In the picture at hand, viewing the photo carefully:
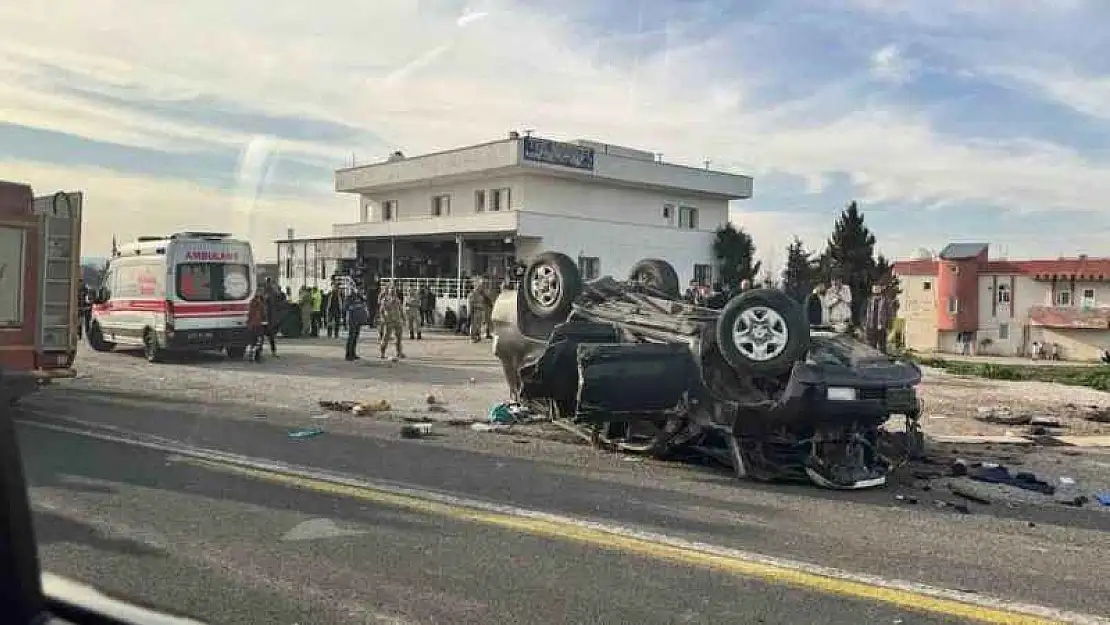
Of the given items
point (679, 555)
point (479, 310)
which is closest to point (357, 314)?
point (479, 310)

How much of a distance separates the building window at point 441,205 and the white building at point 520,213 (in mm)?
45

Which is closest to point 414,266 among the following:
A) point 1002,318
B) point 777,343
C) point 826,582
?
point 1002,318

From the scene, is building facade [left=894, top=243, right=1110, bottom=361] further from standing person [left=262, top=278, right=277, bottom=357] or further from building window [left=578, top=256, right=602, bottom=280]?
standing person [left=262, top=278, right=277, bottom=357]

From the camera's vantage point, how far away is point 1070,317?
121ft

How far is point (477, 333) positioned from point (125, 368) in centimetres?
1022

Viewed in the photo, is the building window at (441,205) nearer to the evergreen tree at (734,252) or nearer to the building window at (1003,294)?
the evergreen tree at (734,252)

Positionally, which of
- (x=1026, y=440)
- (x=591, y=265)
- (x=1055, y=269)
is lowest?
(x=1026, y=440)

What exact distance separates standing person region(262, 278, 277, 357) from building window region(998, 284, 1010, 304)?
30541 millimetres

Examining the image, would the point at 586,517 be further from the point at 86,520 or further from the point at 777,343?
the point at 86,520

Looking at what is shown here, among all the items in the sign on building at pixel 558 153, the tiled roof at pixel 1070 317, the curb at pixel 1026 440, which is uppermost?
the sign on building at pixel 558 153

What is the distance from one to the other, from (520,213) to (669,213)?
435 inches

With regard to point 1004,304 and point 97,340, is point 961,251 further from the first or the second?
point 97,340

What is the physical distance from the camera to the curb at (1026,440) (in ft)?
32.1

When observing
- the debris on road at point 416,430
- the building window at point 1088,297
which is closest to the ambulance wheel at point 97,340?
the debris on road at point 416,430
